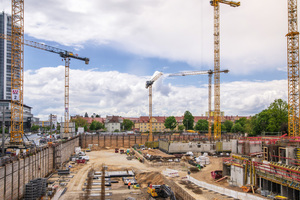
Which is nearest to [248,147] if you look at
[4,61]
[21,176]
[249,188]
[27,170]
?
[249,188]

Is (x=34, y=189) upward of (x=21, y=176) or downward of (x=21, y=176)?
downward

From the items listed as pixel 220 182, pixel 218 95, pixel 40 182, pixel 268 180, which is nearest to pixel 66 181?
pixel 40 182

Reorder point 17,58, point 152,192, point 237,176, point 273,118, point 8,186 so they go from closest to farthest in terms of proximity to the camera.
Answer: point 8,186
point 152,192
point 237,176
point 17,58
point 273,118

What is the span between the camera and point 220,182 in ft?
94.4

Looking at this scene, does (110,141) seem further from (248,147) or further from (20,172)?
(20,172)

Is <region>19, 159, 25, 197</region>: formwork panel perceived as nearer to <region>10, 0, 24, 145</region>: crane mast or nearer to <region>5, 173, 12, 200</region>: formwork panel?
<region>5, 173, 12, 200</region>: formwork panel

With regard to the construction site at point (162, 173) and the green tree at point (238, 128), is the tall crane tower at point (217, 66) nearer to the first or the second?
the construction site at point (162, 173)

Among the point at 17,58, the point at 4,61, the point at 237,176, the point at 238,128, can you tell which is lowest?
the point at 237,176

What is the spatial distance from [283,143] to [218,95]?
35.8m

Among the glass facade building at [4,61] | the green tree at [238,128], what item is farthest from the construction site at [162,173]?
the glass facade building at [4,61]

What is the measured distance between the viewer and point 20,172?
2323 centimetres

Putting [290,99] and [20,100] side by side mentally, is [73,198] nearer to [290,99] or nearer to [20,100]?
[20,100]

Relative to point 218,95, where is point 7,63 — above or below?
above

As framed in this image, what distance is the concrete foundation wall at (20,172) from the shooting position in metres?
19.7
